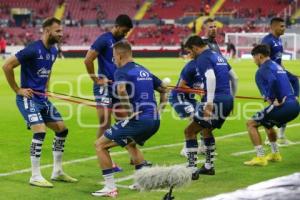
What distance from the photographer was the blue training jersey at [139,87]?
8.16 meters

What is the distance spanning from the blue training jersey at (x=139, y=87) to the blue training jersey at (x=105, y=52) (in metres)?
2.07

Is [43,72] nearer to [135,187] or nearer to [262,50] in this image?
[135,187]

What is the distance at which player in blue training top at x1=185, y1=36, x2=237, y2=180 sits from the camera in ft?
31.1

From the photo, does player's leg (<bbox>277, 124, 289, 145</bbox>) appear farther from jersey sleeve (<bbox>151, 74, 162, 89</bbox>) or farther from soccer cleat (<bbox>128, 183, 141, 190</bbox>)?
jersey sleeve (<bbox>151, 74, 162, 89</bbox>)

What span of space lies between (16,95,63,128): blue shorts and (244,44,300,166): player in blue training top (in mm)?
3498

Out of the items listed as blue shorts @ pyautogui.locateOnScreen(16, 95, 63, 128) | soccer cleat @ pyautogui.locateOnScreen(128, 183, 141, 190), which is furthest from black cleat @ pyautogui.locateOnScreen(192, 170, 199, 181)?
blue shorts @ pyautogui.locateOnScreen(16, 95, 63, 128)

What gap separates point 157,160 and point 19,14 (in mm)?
67244

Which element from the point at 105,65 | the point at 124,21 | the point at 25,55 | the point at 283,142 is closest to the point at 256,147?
the point at 283,142

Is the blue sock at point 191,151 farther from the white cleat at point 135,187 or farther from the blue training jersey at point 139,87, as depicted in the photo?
the blue training jersey at point 139,87

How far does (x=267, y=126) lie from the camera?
36.0 ft

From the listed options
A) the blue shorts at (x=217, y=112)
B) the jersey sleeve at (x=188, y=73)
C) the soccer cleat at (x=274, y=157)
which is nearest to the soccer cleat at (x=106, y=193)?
the blue shorts at (x=217, y=112)

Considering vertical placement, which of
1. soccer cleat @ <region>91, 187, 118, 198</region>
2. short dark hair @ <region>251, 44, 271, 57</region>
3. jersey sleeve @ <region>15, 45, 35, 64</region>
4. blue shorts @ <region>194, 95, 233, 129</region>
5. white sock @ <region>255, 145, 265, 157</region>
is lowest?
white sock @ <region>255, 145, 265, 157</region>

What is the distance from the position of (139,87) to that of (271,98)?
342 centimetres

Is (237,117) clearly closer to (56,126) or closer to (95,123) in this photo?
(95,123)
